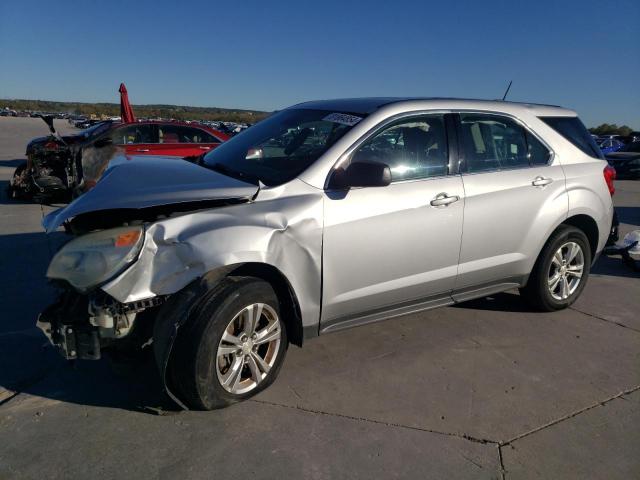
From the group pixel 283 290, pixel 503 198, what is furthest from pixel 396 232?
pixel 503 198

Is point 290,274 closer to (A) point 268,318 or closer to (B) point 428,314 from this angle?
(A) point 268,318

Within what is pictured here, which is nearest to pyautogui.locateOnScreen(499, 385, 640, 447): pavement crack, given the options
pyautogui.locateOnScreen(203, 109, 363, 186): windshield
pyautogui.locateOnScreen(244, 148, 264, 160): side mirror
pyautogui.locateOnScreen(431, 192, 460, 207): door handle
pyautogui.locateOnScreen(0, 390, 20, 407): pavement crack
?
pyautogui.locateOnScreen(431, 192, 460, 207): door handle

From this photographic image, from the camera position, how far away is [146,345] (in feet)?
9.57

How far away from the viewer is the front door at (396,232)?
328 centimetres

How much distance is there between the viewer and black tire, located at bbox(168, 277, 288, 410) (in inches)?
109

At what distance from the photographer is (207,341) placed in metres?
2.78

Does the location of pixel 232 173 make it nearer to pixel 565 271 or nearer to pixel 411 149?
pixel 411 149

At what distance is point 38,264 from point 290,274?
3843mm

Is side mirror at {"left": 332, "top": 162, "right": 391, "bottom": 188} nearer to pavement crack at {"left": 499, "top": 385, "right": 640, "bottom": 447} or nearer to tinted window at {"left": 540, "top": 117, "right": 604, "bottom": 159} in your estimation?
pavement crack at {"left": 499, "top": 385, "right": 640, "bottom": 447}

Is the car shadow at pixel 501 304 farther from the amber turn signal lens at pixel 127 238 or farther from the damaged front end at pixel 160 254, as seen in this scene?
the amber turn signal lens at pixel 127 238

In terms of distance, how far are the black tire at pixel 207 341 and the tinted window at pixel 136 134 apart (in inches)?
326

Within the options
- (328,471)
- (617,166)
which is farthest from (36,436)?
(617,166)

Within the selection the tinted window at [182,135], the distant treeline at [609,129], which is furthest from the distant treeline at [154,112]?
the tinted window at [182,135]

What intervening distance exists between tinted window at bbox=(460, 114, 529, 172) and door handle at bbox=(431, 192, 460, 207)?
0.34 m
